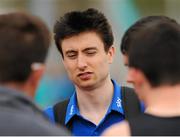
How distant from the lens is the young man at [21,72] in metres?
2.62

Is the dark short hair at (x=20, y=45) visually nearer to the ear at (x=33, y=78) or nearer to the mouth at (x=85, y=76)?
the ear at (x=33, y=78)

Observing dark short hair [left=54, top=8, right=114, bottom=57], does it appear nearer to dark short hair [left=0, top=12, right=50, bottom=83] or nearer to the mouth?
the mouth

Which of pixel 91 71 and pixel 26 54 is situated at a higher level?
pixel 26 54

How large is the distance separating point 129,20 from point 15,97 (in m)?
9.15

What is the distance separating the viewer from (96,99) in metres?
4.57

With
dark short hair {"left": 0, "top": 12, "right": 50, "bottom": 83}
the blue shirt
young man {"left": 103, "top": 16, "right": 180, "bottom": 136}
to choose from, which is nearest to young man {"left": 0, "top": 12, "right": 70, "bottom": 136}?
dark short hair {"left": 0, "top": 12, "right": 50, "bottom": 83}

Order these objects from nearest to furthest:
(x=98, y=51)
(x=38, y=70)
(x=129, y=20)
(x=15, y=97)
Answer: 1. (x=15, y=97)
2. (x=38, y=70)
3. (x=98, y=51)
4. (x=129, y=20)

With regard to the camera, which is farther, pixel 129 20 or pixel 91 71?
pixel 129 20

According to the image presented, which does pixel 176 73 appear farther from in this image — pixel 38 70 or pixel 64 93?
pixel 64 93

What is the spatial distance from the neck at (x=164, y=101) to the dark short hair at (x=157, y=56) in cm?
3

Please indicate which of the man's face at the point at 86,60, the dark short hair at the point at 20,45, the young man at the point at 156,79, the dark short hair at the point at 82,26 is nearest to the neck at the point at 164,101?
the young man at the point at 156,79

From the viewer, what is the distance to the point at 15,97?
2.68 meters

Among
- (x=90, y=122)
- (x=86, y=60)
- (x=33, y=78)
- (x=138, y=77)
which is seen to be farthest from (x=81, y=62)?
(x=33, y=78)

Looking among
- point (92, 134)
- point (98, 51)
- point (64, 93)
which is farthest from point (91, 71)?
point (64, 93)
